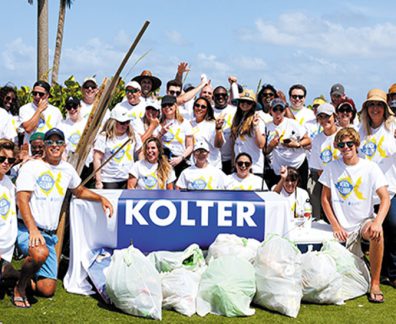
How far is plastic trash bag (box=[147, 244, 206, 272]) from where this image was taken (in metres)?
A: 5.02

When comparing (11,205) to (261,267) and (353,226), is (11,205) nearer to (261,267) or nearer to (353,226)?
(261,267)

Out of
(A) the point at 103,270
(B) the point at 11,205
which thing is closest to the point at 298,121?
(A) the point at 103,270

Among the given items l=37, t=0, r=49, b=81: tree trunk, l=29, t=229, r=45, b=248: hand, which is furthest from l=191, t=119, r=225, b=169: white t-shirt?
l=37, t=0, r=49, b=81: tree trunk

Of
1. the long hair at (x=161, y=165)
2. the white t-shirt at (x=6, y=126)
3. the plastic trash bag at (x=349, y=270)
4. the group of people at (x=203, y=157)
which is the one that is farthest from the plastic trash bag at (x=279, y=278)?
the white t-shirt at (x=6, y=126)

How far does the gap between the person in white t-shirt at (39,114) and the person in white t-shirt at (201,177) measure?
1788mm

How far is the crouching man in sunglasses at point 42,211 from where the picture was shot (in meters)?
4.79

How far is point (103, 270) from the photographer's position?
5109 mm

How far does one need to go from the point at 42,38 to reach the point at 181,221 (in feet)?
41.4

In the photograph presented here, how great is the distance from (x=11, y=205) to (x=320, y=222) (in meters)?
3.04

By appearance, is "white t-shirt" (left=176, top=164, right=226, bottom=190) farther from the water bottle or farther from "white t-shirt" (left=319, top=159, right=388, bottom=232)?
"white t-shirt" (left=319, top=159, right=388, bottom=232)

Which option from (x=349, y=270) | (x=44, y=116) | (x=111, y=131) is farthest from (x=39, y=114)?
(x=349, y=270)

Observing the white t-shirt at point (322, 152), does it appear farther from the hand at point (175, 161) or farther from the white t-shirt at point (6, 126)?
the white t-shirt at point (6, 126)

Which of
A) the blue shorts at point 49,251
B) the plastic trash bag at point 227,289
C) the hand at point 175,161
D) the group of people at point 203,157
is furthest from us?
the hand at point 175,161

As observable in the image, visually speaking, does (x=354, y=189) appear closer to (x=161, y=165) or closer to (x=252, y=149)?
(x=252, y=149)
